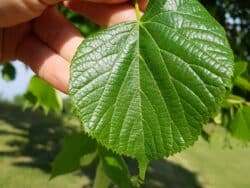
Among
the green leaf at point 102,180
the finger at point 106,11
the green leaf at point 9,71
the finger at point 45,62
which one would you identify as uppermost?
the finger at point 106,11

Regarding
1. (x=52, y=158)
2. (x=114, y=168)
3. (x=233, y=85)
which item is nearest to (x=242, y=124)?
(x=233, y=85)

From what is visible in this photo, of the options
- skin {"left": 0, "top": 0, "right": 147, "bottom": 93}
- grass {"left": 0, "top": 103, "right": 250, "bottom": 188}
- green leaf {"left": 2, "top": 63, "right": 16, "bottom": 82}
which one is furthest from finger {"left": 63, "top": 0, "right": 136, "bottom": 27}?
grass {"left": 0, "top": 103, "right": 250, "bottom": 188}

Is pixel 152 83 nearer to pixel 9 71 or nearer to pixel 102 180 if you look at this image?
pixel 102 180

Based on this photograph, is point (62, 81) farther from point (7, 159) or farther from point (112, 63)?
point (7, 159)

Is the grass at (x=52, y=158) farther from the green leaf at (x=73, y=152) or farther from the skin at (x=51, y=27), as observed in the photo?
the skin at (x=51, y=27)

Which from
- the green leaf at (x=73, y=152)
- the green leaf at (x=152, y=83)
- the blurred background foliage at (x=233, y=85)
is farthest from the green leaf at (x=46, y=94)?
the green leaf at (x=152, y=83)
